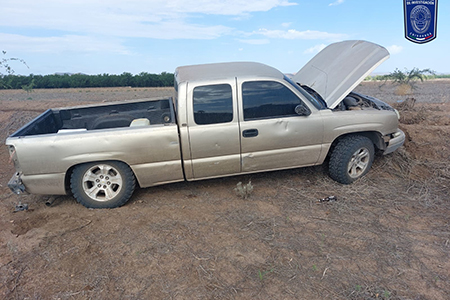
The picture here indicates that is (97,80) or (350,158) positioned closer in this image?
(350,158)

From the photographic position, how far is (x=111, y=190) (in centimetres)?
452

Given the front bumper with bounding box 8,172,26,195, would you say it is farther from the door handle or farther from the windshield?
the windshield

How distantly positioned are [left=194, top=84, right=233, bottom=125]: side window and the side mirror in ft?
3.17

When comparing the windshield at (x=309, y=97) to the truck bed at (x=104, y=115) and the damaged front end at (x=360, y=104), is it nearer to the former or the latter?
the damaged front end at (x=360, y=104)

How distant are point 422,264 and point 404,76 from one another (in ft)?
50.2

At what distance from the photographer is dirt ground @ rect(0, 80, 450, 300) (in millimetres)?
2988

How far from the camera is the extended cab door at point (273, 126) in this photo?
4520 mm

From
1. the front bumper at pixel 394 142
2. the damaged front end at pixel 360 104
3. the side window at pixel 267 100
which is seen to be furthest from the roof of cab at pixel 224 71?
the front bumper at pixel 394 142

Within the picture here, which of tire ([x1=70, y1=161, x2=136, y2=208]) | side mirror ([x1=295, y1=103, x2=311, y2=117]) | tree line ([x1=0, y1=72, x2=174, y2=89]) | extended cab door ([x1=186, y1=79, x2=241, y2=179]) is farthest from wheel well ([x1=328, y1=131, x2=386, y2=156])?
tree line ([x1=0, y1=72, x2=174, y2=89])

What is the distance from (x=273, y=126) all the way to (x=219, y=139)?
32.0 inches

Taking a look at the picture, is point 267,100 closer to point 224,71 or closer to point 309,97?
point 309,97

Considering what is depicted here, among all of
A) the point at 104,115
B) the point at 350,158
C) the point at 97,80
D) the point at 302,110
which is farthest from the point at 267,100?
the point at 97,80

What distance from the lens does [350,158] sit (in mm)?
4949

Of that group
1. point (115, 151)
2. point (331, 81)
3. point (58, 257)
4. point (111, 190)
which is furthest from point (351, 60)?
point (58, 257)
